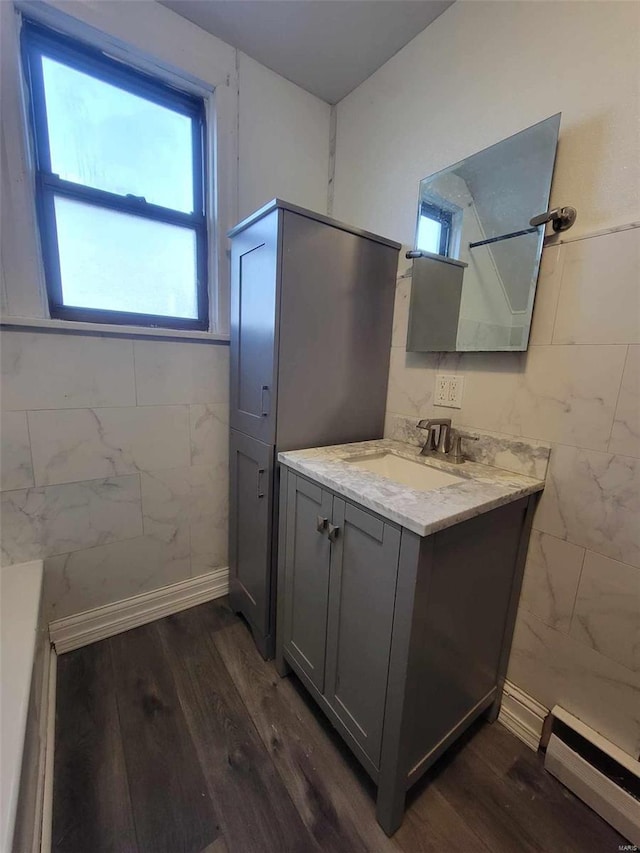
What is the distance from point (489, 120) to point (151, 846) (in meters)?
2.42

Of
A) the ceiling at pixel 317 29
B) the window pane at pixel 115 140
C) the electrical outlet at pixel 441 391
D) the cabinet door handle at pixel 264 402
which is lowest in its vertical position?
the cabinet door handle at pixel 264 402

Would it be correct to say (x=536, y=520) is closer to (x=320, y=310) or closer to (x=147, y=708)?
(x=320, y=310)

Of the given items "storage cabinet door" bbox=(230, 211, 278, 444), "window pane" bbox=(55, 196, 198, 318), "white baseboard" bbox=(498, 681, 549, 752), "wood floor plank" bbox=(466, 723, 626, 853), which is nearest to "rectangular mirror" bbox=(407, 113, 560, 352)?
"storage cabinet door" bbox=(230, 211, 278, 444)

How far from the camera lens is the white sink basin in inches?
48.7

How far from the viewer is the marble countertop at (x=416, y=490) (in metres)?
0.81

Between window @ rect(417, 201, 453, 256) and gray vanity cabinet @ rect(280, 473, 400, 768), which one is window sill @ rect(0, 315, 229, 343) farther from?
window @ rect(417, 201, 453, 256)

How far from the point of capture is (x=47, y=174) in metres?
1.27

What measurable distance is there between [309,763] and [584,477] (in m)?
1.24

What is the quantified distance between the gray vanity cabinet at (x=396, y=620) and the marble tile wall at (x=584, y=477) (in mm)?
91

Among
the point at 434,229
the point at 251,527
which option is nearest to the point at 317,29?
the point at 434,229

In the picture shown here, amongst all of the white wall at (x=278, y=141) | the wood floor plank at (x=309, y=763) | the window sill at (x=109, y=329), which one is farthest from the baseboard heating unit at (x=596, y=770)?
the white wall at (x=278, y=141)

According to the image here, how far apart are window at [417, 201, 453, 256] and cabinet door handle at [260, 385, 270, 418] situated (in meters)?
0.87

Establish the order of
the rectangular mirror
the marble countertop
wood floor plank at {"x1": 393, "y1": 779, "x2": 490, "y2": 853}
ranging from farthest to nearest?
the rectangular mirror < wood floor plank at {"x1": 393, "y1": 779, "x2": 490, "y2": 853} < the marble countertop

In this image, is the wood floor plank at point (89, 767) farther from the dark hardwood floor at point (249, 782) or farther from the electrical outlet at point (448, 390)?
the electrical outlet at point (448, 390)
